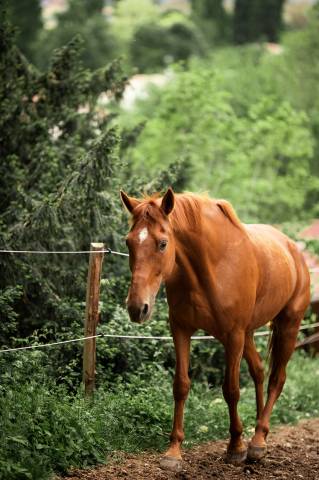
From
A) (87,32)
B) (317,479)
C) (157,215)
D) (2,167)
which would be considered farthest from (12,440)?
(87,32)

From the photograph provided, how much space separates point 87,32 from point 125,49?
644cm

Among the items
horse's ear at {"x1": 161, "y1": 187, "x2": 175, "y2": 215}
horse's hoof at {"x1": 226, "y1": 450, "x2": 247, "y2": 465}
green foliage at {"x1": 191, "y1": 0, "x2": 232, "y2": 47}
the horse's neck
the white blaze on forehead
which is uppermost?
horse's ear at {"x1": 161, "y1": 187, "x2": 175, "y2": 215}

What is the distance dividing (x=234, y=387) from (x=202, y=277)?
99 centimetres

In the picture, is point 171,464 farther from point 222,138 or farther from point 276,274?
point 222,138

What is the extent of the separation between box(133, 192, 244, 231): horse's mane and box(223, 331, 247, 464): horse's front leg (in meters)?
0.96

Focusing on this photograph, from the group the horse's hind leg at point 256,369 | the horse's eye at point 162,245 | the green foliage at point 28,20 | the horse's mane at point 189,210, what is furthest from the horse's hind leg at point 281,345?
the green foliage at point 28,20

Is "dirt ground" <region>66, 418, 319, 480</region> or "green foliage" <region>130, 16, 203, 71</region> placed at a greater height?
"dirt ground" <region>66, 418, 319, 480</region>

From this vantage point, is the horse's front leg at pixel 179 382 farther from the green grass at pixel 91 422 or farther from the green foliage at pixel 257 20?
the green foliage at pixel 257 20

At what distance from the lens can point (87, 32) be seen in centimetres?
5834

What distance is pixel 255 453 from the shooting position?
6.76 m

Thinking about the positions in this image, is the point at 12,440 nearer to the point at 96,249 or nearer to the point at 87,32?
the point at 96,249

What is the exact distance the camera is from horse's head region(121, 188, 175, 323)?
547 cm

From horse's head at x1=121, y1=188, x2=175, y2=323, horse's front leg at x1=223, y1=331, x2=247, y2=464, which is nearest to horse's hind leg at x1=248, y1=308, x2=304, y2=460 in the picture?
horse's front leg at x1=223, y1=331, x2=247, y2=464

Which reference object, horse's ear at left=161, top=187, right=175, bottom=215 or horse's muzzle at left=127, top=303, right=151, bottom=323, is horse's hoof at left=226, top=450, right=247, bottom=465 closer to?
horse's muzzle at left=127, top=303, right=151, bottom=323
